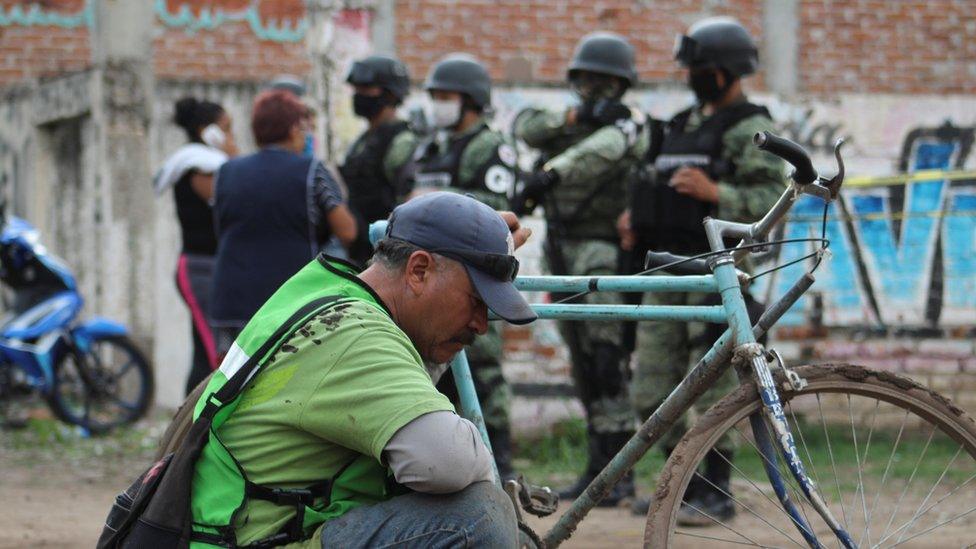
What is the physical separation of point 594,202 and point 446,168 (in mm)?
698

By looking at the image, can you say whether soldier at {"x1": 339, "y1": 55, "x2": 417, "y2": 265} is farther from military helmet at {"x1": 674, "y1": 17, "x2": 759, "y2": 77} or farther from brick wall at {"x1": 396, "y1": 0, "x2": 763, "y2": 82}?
brick wall at {"x1": 396, "y1": 0, "x2": 763, "y2": 82}

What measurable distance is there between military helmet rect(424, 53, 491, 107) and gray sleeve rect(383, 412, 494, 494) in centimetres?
368

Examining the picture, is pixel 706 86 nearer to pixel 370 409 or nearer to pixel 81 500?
pixel 370 409

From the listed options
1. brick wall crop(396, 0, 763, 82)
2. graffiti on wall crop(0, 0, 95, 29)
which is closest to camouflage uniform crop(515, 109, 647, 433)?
brick wall crop(396, 0, 763, 82)

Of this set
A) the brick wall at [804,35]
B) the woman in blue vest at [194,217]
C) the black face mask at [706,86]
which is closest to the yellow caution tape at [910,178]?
the brick wall at [804,35]

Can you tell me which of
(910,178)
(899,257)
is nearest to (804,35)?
(910,178)

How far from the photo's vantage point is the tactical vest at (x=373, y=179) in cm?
649

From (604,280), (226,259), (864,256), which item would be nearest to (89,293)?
(226,259)

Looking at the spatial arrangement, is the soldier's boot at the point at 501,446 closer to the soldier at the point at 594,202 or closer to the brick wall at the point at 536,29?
the soldier at the point at 594,202

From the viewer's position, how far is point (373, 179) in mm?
6512

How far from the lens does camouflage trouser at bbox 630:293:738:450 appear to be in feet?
17.1

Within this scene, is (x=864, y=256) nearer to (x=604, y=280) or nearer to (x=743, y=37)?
(x=743, y=37)

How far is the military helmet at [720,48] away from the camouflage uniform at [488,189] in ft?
3.47

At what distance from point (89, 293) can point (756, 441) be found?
6669mm
